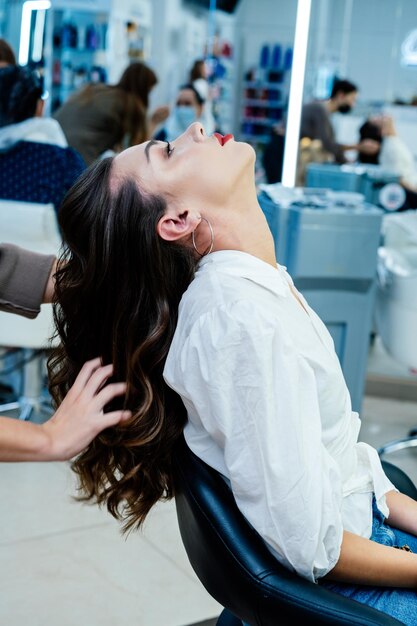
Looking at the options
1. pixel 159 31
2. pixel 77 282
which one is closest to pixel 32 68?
pixel 77 282

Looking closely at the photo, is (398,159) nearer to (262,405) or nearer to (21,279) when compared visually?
(21,279)

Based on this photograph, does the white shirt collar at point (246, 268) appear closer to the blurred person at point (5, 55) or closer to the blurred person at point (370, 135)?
the blurred person at point (5, 55)

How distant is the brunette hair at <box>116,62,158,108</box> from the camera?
450 centimetres

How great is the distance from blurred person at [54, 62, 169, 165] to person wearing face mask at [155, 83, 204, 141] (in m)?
1.04

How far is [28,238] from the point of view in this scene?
3.11m

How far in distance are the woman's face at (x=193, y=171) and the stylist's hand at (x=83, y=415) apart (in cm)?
30

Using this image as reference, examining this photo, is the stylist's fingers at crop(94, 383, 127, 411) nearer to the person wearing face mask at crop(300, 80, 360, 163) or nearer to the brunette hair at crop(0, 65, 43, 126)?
the brunette hair at crop(0, 65, 43, 126)

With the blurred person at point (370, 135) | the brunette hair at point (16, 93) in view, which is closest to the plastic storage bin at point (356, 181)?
the blurred person at point (370, 135)

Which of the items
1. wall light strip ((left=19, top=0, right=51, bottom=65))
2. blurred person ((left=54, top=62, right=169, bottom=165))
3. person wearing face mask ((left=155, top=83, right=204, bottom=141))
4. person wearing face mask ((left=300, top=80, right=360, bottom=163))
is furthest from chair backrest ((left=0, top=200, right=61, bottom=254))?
wall light strip ((left=19, top=0, right=51, bottom=65))

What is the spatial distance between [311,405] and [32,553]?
5.06ft

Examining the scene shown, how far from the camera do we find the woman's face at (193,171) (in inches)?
48.4

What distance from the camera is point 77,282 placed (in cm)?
126

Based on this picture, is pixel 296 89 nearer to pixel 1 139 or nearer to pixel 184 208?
pixel 1 139

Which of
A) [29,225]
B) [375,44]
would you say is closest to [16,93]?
[29,225]
